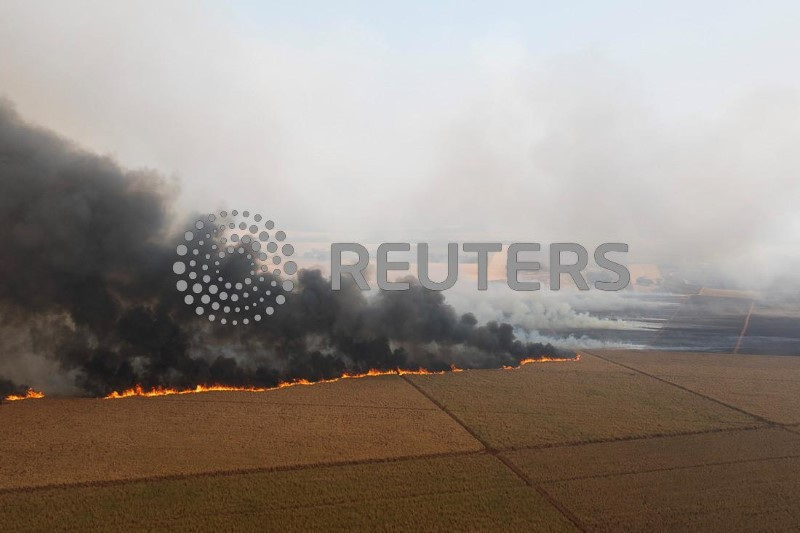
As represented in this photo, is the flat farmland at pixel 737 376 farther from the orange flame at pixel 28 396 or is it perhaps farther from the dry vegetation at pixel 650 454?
the orange flame at pixel 28 396

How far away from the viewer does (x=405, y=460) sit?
134ft

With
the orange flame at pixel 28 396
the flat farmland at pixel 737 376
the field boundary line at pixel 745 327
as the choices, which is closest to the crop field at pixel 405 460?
the flat farmland at pixel 737 376

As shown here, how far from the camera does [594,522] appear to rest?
31.4 meters

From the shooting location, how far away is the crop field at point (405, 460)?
3172 centimetres

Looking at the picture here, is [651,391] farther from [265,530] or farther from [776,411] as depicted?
[265,530]

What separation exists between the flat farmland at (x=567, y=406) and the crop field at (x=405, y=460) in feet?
1.06

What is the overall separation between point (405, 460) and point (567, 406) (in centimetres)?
2327

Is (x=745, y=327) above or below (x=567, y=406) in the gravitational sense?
above

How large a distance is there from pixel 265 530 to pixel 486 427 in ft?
80.6

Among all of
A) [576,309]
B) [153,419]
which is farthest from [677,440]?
[576,309]

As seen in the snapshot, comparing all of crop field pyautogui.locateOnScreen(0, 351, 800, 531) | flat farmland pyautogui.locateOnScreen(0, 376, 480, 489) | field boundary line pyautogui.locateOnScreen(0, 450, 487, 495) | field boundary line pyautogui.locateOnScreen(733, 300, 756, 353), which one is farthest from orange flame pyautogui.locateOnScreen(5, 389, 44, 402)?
field boundary line pyautogui.locateOnScreen(733, 300, 756, 353)

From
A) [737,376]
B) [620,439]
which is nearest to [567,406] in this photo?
[620,439]

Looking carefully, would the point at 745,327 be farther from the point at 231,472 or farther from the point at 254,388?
the point at 231,472

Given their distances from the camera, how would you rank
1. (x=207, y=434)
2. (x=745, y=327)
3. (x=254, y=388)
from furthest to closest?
(x=745, y=327)
(x=254, y=388)
(x=207, y=434)
